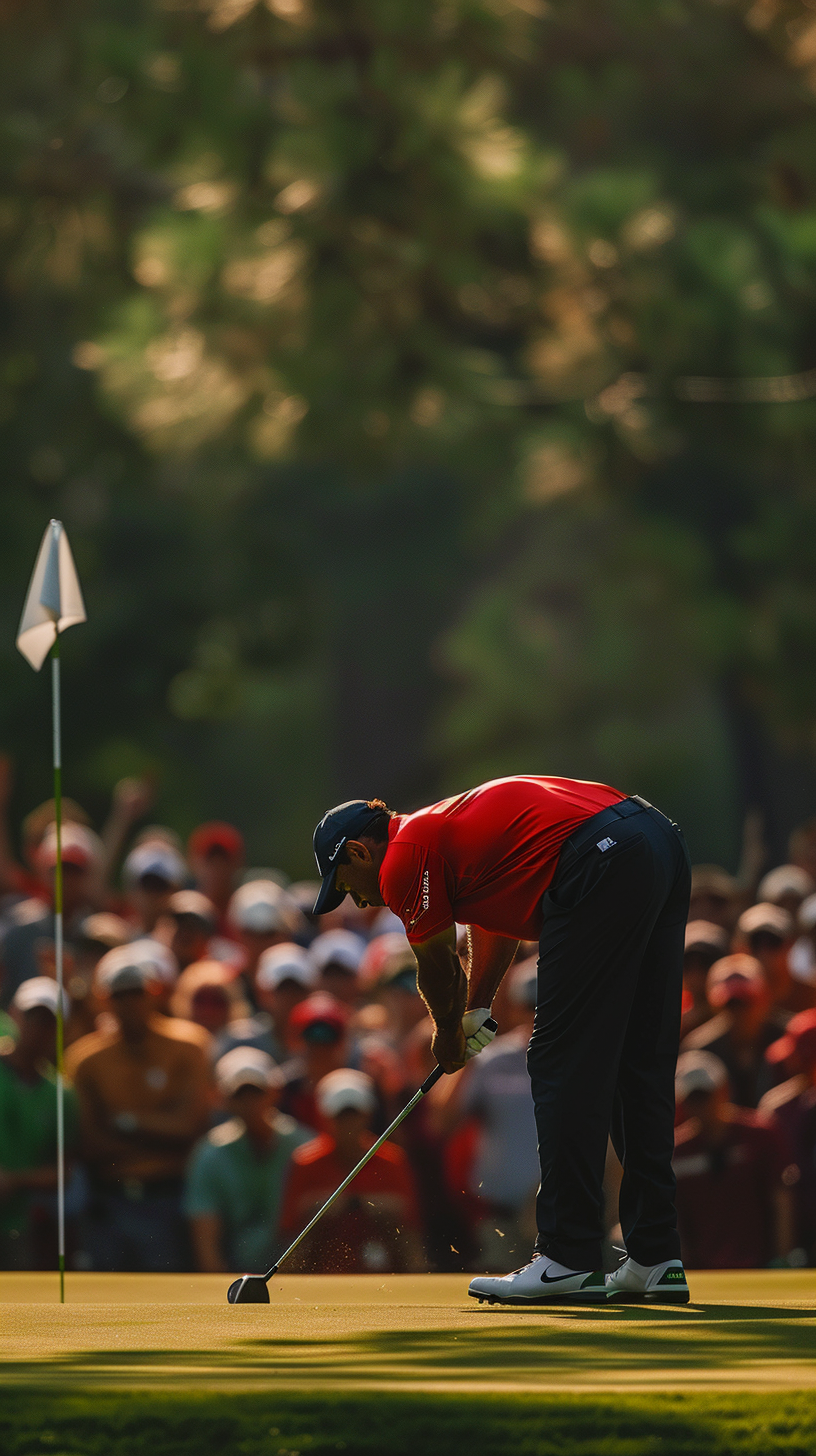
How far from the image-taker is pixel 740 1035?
8.36 meters

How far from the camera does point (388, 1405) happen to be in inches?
134

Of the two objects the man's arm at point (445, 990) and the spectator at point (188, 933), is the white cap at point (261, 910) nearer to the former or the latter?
the spectator at point (188, 933)

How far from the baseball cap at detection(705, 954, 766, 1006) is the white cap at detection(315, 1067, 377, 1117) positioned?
141 centimetres

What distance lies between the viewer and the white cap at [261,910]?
9.92 m

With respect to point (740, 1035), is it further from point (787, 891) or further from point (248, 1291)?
point (248, 1291)

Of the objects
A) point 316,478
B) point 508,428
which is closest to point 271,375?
point 508,428

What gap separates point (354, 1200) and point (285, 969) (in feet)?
5.32

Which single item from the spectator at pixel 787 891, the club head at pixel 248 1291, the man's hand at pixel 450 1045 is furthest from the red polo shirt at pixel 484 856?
the spectator at pixel 787 891

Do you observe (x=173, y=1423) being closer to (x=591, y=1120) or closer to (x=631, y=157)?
(x=591, y=1120)

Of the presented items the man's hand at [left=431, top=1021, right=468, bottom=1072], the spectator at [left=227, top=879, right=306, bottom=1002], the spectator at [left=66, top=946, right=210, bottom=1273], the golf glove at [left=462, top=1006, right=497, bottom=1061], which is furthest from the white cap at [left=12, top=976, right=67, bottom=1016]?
the man's hand at [left=431, top=1021, right=468, bottom=1072]

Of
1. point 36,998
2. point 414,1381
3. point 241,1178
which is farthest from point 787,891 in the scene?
point 414,1381

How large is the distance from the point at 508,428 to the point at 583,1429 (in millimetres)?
10691

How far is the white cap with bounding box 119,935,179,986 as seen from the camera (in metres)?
8.36

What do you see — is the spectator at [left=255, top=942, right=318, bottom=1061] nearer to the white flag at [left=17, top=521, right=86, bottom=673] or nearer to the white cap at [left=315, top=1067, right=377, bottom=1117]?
the white cap at [left=315, top=1067, right=377, bottom=1117]
